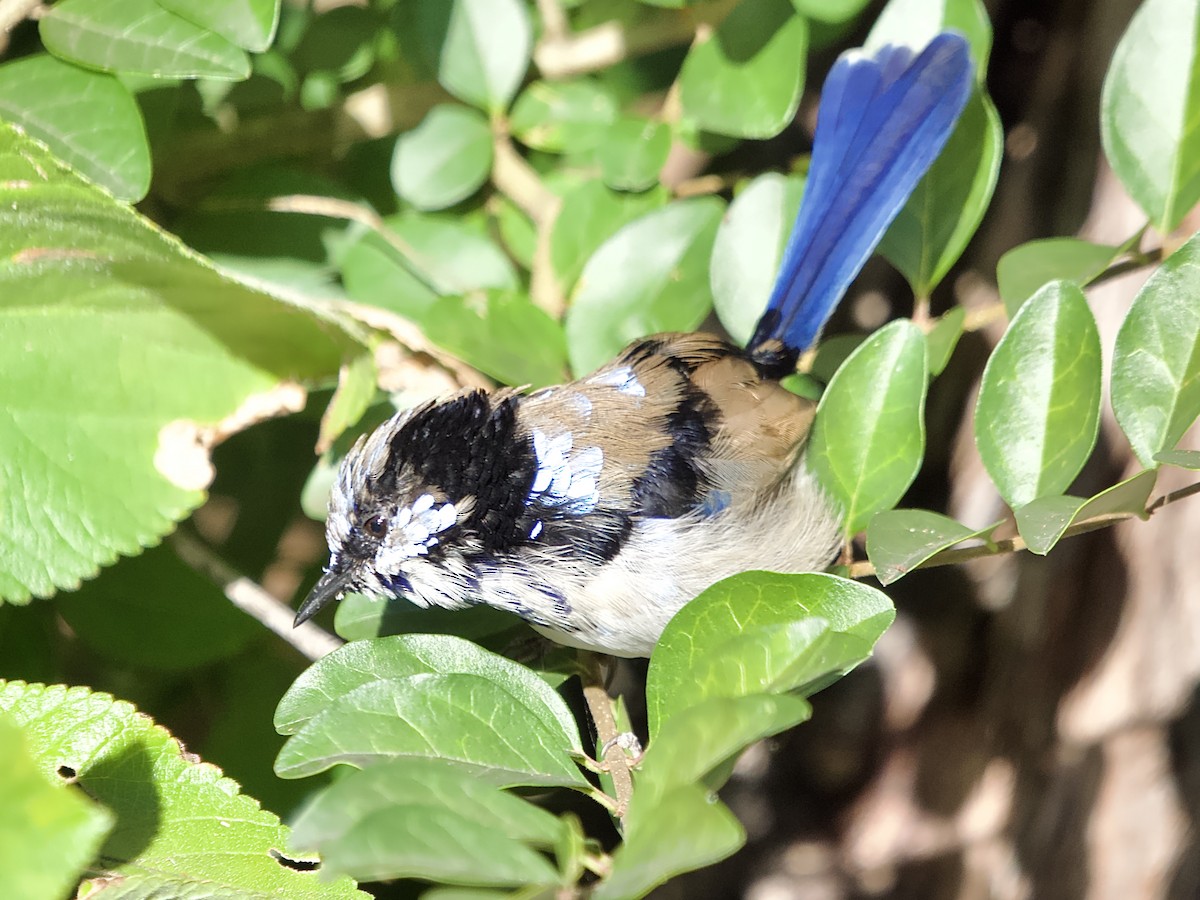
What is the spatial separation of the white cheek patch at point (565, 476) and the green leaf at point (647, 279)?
188 millimetres

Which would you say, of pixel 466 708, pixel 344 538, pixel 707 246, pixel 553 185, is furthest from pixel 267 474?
pixel 466 708

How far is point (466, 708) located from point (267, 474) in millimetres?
→ 1156

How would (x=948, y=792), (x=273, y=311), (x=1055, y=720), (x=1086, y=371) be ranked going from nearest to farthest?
Answer: (x=1086, y=371) < (x=273, y=311) < (x=1055, y=720) < (x=948, y=792)

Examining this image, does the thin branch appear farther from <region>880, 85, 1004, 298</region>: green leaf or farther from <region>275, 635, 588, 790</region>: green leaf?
<region>880, 85, 1004, 298</region>: green leaf

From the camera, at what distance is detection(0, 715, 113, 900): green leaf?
0.90 metres

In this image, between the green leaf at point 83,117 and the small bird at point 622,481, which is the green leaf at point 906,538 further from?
the green leaf at point 83,117

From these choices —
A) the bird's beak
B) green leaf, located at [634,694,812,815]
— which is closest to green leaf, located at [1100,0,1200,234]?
green leaf, located at [634,694,812,815]

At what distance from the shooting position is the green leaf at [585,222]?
2150 mm

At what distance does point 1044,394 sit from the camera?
153 cm

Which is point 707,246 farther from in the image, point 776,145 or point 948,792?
point 948,792

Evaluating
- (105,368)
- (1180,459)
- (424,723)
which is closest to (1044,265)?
(1180,459)

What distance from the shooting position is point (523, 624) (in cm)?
208

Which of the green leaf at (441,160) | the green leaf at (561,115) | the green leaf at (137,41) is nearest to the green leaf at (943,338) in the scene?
the green leaf at (561,115)

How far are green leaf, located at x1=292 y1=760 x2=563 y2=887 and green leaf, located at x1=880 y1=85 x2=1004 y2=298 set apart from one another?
1.28m
